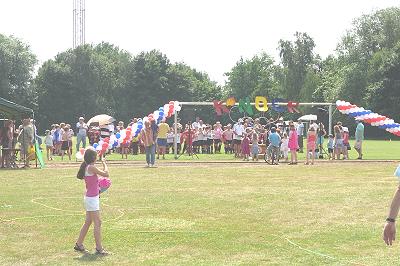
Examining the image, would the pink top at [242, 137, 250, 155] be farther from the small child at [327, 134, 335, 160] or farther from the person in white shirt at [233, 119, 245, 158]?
the small child at [327, 134, 335, 160]

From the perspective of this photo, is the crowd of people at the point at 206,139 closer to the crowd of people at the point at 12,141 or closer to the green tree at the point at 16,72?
the crowd of people at the point at 12,141

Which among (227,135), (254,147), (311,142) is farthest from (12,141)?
(227,135)

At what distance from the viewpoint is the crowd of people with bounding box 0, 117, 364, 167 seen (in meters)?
24.0

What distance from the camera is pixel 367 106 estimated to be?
69.6m

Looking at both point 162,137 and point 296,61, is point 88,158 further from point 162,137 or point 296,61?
point 296,61

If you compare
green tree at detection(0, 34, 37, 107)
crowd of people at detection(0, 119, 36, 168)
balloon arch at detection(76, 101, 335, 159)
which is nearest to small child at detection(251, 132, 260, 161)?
balloon arch at detection(76, 101, 335, 159)

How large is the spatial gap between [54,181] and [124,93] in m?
68.1

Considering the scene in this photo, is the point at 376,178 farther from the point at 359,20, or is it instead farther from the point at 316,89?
the point at 316,89

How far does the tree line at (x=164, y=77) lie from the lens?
2867 inches

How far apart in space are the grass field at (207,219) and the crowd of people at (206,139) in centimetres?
402

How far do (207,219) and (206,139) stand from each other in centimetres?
2236

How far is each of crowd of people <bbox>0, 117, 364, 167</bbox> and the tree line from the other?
3395cm

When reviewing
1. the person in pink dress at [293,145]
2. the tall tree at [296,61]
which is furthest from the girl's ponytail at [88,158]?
the tall tree at [296,61]

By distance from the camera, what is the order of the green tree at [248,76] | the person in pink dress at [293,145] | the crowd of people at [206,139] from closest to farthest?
the crowd of people at [206,139] → the person in pink dress at [293,145] → the green tree at [248,76]
